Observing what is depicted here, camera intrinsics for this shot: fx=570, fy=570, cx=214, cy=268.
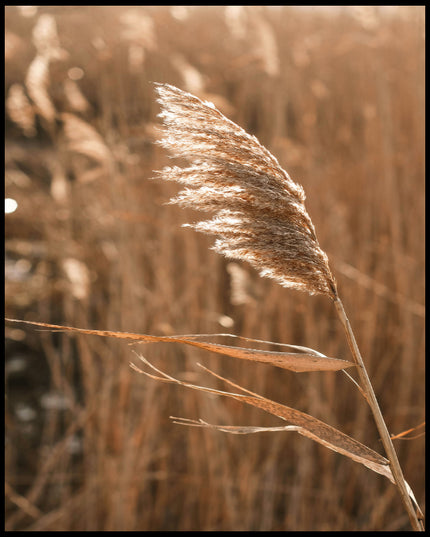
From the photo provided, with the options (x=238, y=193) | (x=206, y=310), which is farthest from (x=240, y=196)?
(x=206, y=310)

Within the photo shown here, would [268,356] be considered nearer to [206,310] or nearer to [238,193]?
[238,193]

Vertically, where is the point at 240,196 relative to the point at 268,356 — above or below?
above

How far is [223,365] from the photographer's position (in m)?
1.65

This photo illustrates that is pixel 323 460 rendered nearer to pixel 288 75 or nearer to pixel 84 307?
pixel 84 307

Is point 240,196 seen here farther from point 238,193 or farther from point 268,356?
point 268,356

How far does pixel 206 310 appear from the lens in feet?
5.24

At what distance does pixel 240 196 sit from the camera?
17.3 inches

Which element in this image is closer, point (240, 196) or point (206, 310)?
point (240, 196)

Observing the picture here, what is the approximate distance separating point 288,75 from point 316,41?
64 centimetres

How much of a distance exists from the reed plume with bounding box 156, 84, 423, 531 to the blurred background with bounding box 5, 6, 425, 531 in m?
0.89

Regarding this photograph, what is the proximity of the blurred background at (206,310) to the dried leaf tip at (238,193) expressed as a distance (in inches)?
35.2

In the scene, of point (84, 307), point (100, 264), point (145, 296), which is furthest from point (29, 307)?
point (145, 296)

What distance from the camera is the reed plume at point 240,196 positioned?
1.41 feet

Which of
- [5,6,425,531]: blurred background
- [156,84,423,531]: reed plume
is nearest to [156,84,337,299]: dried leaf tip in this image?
[156,84,423,531]: reed plume
